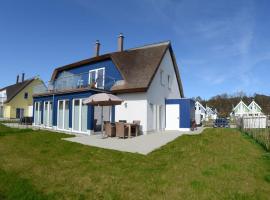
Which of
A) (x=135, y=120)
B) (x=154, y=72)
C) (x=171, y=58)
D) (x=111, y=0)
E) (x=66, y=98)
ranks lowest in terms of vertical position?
(x=135, y=120)

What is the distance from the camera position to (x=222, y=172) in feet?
22.0

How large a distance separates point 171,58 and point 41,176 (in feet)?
63.2

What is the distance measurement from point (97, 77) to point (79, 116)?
16.0ft

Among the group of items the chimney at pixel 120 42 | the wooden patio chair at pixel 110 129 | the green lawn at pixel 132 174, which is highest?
the chimney at pixel 120 42

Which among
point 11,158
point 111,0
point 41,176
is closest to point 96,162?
point 41,176

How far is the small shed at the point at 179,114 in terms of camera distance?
65.7ft

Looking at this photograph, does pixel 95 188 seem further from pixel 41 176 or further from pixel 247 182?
pixel 247 182

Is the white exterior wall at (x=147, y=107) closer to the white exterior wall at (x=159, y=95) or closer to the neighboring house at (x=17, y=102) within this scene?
the white exterior wall at (x=159, y=95)

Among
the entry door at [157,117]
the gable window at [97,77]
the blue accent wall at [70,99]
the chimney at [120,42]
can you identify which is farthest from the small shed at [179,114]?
the chimney at [120,42]

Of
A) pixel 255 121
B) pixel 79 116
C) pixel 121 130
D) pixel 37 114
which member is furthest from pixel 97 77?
pixel 255 121

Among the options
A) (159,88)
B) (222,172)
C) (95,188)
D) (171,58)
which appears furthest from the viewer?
(171,58)

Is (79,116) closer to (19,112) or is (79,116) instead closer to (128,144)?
(128,144)

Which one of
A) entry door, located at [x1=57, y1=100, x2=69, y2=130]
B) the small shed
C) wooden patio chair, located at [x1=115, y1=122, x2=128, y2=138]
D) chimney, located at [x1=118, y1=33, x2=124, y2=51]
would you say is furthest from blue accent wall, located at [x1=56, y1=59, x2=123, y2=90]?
the small shed

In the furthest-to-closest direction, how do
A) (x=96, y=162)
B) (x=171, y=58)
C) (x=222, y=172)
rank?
(x=171, y=58) < (x=96, y=162) < (x=222, y=172)
